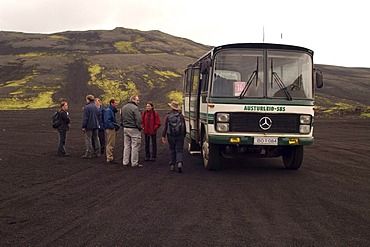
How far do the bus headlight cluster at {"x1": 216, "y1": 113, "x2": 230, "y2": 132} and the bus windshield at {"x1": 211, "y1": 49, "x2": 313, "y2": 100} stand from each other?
1.68ft

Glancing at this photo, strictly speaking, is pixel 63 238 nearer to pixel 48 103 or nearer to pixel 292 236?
pixel 292 236

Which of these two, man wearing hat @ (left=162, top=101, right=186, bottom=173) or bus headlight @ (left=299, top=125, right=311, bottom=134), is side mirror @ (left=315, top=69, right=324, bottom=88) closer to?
bus headlight @ (left=299, top=125, right=311, bottom=134)

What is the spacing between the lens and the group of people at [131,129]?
11568 millimetres

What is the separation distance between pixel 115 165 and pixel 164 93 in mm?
50118

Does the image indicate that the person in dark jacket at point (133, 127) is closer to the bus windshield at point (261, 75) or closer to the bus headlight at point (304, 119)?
the bus windshield at point (261, 75)

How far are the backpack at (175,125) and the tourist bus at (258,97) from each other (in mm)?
749

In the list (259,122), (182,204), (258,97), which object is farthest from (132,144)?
(182,204)

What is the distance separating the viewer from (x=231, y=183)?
973 cm

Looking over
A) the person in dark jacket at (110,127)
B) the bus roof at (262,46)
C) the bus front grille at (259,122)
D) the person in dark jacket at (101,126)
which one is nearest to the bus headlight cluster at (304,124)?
the bus front grille at (259,122)

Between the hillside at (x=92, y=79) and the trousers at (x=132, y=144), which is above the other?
the hillside at (x=92, y=79)

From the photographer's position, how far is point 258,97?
34.6ft

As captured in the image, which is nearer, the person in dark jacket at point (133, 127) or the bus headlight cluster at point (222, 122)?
the bus headlight cluster at point (222, 122)

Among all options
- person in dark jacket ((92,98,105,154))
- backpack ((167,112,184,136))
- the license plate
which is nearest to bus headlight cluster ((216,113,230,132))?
the license plate

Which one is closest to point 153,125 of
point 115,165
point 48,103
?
point 115,165
